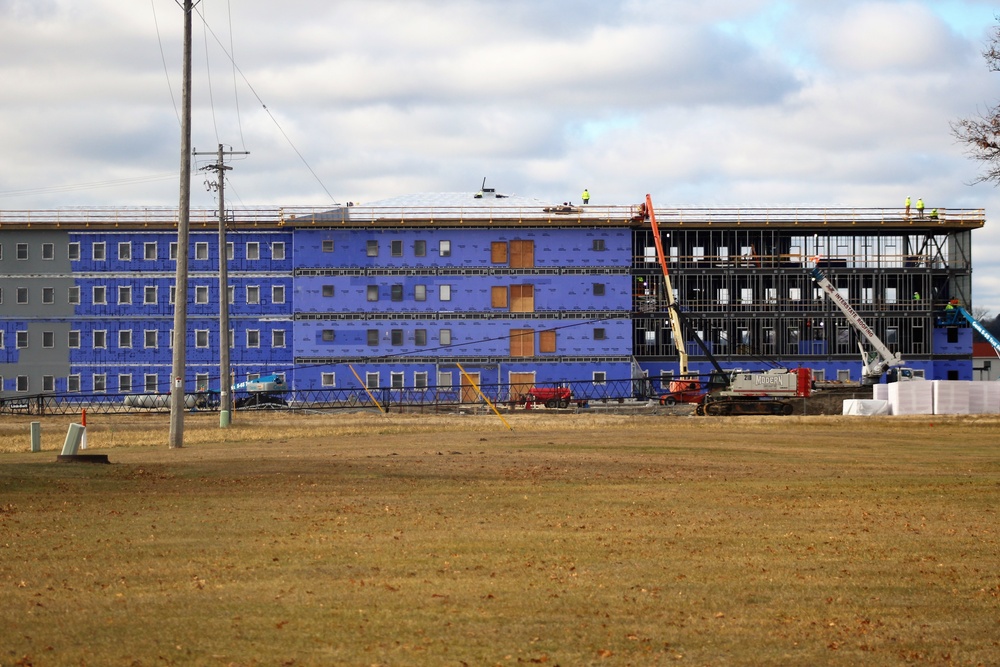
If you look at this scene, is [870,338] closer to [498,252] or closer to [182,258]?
[498,252]

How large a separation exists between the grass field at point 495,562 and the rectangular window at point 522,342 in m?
57.7

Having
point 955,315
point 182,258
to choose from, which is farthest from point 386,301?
point 182,258

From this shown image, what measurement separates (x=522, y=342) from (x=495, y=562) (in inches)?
2933

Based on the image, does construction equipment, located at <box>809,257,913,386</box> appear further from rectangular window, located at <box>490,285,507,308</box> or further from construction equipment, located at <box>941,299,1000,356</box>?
rectangular window, located at <box>490,285,507,308</box>

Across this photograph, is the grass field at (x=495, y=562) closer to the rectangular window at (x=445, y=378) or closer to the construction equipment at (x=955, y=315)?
the rectangular window at (x=445, y=378)

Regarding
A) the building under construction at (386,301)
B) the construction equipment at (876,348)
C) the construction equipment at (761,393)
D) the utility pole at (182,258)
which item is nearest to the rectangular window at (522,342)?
the building under construction at (386,301)

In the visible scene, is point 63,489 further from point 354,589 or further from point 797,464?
point 797,464

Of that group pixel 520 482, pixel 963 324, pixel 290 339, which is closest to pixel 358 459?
pixel 520 482

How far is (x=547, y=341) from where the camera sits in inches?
3556

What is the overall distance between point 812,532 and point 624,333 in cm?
7262

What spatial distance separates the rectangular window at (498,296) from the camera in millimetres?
90812

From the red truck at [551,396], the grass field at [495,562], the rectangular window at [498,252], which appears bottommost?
the grass field at [495,562]

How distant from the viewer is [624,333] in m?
91.4

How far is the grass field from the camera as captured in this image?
11562mm
